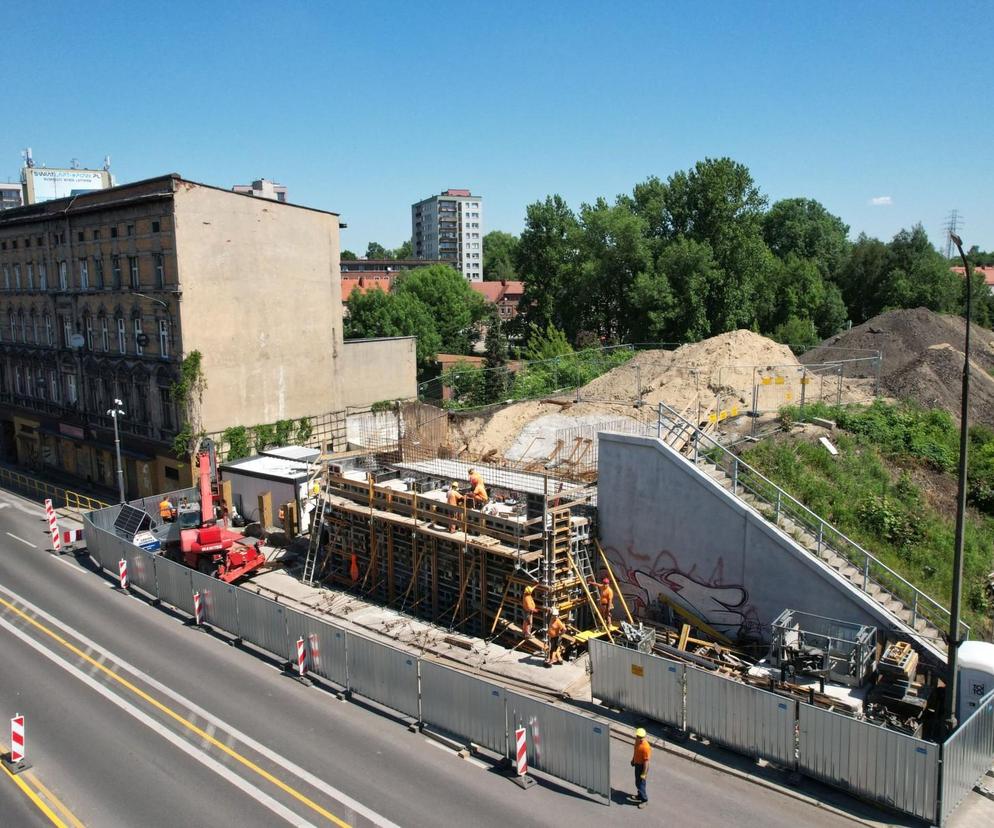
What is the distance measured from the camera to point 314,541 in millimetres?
25062

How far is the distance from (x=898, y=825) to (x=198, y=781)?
11.0 m

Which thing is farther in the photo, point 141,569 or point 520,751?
point 141,569

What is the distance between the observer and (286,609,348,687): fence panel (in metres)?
16.6

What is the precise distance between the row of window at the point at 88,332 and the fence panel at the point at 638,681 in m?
24.6

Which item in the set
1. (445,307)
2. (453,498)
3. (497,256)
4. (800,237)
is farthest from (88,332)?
(497,256)

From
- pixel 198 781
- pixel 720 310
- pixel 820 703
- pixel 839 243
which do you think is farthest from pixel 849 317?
pixel 198 781

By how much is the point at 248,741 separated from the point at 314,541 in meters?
10.7

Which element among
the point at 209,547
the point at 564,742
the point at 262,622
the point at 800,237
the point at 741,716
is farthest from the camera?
the point at 800,237

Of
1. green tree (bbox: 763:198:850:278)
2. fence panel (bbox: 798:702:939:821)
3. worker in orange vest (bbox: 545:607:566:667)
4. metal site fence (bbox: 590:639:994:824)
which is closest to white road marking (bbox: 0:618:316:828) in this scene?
metal site fence (bbox: 590:639:994:824)

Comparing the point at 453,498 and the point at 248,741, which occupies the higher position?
the point at 453,498

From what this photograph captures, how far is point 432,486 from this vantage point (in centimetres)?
2409

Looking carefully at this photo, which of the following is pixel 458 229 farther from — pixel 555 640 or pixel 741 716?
pixel 741 716

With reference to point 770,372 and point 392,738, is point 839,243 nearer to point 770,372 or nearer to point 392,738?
point 770,372

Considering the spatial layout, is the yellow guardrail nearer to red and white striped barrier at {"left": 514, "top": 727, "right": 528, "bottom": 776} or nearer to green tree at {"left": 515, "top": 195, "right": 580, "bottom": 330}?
red and white striped barrier at {"left": 514, "top": 727, "right": 528, "bottom": 776}
